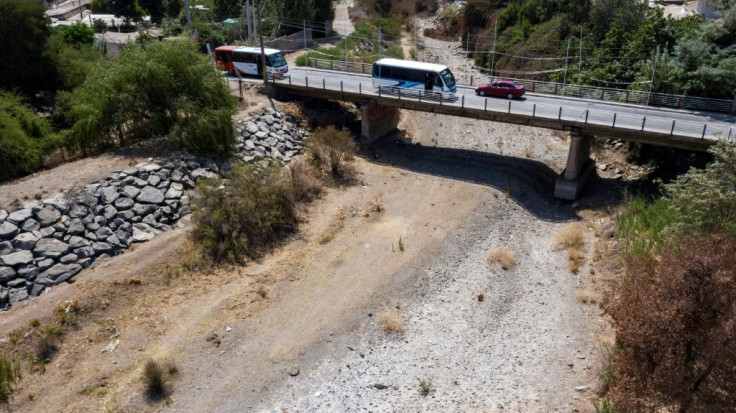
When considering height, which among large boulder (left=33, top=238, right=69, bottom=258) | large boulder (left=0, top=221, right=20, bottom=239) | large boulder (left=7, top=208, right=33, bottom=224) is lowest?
large boulder (left=33, top=238, right=69, bottom=258)

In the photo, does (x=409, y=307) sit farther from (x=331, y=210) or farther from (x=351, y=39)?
(x=351, y=39)

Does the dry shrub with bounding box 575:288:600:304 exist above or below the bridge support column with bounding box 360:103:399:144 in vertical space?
below

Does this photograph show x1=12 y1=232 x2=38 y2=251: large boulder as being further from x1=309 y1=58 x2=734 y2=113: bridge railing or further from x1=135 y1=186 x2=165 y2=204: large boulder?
x1=309 y1=58 x2=734 y2=113: bridge railing

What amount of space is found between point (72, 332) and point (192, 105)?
15189mm

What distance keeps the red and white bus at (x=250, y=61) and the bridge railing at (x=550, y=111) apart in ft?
3.81

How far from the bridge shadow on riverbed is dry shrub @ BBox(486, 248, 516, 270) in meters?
5.68

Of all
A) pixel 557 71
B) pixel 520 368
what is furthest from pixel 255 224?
pixel 557 71

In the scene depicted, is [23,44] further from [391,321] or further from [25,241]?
[391,321]

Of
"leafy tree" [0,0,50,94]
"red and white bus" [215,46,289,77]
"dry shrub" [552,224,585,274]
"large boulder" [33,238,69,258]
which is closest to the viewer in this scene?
"large boulder" [33,238,69,258]

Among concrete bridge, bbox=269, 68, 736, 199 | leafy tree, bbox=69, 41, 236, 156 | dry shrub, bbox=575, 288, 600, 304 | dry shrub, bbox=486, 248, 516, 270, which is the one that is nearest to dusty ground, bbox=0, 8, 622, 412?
dry shrub, bbox=575, 288, 600, 304

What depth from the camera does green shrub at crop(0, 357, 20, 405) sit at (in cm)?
1948

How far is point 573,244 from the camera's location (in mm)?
29281

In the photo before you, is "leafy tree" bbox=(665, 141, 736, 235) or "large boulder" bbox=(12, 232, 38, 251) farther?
"large boulder" bbox=(12, 232, 38, 251)

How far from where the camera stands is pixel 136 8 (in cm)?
7975
